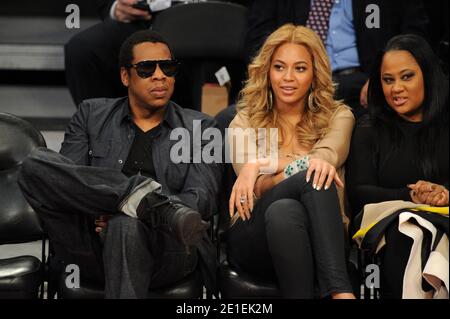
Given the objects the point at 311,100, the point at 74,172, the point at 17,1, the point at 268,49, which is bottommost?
the point at 74,172

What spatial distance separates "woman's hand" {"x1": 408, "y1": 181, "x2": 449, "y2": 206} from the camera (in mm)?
2686

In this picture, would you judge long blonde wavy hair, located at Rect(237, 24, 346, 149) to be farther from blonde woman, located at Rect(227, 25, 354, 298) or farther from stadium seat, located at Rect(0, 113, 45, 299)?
stadium seat, located at Rect(0, 113, 45, 299)

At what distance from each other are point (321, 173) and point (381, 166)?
1.26ft

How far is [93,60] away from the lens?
3967 mm

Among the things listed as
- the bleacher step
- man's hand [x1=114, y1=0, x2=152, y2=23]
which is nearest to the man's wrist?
man's hand [x1=114, y1=0, x2=152, y2=23]

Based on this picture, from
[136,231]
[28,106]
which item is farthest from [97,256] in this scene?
[28,106]

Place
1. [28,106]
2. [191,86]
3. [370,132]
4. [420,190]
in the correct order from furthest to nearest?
1. [28,106]
2. [191,86]
3. [370,132]
4. [420,190]

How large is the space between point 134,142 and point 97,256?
0.50m

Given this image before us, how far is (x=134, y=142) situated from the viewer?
300 cm

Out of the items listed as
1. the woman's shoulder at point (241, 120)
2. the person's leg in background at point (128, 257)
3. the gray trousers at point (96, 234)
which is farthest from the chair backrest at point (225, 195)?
the person's leg in background at point (128, 257)

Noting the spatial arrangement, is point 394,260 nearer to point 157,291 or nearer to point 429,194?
point 429,194

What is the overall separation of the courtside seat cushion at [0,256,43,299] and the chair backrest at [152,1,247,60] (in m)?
1.44

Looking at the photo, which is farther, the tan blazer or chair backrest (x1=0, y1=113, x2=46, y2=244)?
chair backrest (x1=0, y1=113, x2=46, y2=244)

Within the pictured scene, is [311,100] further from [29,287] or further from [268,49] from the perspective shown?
[29,287]
